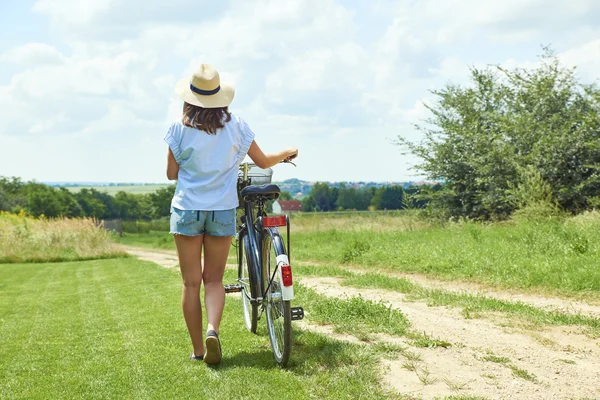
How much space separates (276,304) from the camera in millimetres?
4738

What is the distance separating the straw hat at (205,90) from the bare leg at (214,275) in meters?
0.94

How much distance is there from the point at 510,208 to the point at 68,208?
70937 mm

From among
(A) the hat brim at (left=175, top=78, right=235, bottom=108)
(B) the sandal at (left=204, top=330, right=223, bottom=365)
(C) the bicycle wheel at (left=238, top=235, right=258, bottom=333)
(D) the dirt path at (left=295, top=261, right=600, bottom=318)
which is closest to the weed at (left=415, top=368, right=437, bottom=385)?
(B) the sandal at (left=204, top=330, right=223, bottom=365)

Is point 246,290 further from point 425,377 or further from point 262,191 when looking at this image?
point 425,377

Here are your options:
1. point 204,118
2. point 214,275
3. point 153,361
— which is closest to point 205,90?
point 204,118

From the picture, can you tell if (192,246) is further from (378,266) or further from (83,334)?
(378,266)

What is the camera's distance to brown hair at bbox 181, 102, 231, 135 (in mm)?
4414

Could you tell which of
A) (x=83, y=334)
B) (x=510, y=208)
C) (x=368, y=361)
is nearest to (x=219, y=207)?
(x=368, y=361)

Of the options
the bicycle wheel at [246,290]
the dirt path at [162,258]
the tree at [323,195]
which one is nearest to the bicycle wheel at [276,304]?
the bicycle wheel at [246,290]

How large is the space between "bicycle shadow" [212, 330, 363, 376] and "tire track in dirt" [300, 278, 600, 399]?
32 centimetres

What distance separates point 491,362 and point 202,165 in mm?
2415

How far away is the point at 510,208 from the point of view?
20641 mm

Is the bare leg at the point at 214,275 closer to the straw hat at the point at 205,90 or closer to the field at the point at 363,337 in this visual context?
the field at the point at 363,337

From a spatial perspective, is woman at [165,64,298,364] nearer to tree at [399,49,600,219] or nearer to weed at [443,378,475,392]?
weed at [443,378,475,392]
